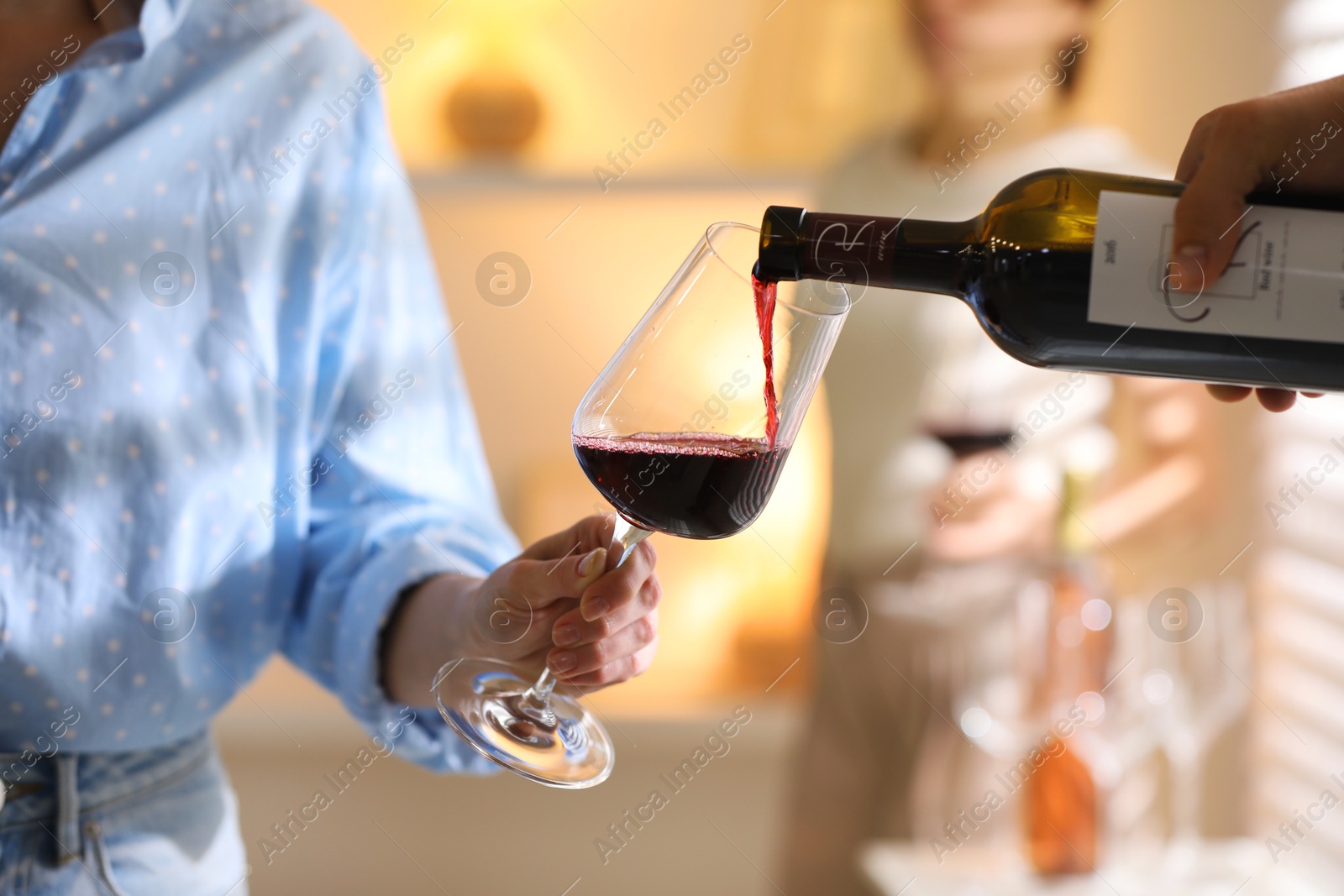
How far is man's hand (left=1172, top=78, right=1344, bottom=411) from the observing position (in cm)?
50

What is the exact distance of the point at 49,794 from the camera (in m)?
0.70

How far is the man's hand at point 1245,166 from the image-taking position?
50 centimetres

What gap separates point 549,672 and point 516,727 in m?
0.04

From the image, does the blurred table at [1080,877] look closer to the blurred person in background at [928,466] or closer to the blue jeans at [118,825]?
the blurred person in background at [928,466]

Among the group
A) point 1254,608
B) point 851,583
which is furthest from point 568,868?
point 1254,608

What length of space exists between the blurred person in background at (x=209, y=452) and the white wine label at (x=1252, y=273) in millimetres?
298

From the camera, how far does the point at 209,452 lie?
29.0 inches

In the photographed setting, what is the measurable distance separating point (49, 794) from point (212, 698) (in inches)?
4.3

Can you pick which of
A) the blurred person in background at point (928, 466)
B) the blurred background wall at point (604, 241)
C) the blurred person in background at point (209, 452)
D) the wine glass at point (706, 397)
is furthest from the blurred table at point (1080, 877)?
the wine glass at point (706, 397)

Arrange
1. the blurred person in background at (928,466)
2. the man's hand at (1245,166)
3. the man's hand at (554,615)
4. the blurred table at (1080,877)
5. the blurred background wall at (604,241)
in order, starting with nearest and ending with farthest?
1. the man's hand at (1245,166)
2. the man's hand at (554,615)
3. the blurred table at (1080,877)
4. the blurred person in background at (928,466)
5. the blurred background wall at (604,241)

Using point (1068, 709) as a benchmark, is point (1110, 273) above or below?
above

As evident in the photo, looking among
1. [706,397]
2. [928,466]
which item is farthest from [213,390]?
[928,466]

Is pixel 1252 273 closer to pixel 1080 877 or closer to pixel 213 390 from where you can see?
pixel 213 390

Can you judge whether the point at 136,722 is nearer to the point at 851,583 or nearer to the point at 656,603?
the point at 656,603
